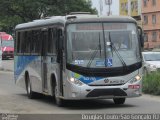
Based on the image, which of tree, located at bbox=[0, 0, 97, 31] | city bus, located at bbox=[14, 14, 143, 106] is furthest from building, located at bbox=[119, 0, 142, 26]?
city bus, located at bbox=[14, 14, 143, 106]

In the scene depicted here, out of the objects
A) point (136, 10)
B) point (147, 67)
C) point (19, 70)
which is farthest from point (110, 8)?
point (19, 70)

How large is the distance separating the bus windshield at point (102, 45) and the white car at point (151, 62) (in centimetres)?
1258

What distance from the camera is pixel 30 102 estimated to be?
59.7ft

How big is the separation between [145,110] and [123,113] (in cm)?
107

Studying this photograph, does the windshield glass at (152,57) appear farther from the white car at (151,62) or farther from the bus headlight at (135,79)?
the bus headlight at (135,79)

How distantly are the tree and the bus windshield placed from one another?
53.8m

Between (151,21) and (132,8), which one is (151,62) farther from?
(132,8)

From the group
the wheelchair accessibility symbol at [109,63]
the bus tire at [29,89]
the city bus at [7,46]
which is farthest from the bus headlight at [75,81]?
the city bus at [7,46]

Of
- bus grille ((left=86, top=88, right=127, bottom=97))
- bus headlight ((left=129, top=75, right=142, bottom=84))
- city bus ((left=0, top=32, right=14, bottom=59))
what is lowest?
city bus ((left=0, top=32, right=14, bottom=59))

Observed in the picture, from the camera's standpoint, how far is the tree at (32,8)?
230 ft

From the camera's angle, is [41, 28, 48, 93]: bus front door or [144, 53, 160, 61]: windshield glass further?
[144, 53, 160, 61]: windshield glass

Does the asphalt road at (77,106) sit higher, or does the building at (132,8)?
the building at (132,8)

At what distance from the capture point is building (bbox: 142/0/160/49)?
9644 centimetres

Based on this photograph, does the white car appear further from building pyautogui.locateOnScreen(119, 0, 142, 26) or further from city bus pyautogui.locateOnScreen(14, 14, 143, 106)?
building pyautogui.locateOnScreen(119, 0, 142, 26)
